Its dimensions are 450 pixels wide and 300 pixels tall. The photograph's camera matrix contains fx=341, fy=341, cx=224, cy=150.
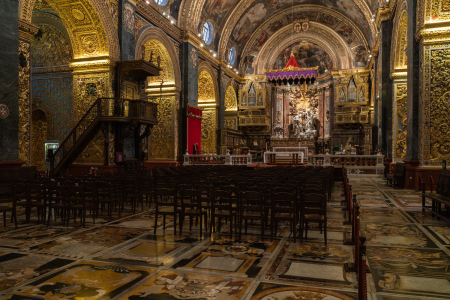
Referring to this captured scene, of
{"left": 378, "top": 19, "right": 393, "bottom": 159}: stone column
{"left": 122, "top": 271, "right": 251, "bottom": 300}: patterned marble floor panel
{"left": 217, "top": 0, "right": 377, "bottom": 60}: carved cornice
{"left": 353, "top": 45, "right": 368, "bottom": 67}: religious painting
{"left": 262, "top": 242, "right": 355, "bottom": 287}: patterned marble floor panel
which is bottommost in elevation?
{"left": 122, "top": 271, "right": 251, "bottom": 300}: patterned marble floor panel

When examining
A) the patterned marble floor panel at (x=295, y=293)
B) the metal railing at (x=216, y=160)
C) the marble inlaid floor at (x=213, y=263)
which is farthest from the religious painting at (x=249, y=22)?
the patterned marble floor panel at (x=295, y=293)

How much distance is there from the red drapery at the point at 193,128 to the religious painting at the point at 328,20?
15.8 meters

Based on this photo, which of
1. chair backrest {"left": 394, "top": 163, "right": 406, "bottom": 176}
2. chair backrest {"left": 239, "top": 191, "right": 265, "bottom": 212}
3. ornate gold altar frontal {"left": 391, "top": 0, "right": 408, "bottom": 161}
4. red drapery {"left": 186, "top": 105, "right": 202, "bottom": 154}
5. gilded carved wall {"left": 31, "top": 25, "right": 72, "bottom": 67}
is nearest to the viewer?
chair backrest {"left": 239, "top": 191, "right": 265, "bottom": 212}

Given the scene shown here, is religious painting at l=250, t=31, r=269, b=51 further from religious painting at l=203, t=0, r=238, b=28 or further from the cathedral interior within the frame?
religious painting at l=203, t=0, r=238, b=28

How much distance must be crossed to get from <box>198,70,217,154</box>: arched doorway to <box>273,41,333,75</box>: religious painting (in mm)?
10031

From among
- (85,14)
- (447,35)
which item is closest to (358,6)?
(447,35)

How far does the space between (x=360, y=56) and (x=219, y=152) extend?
50.4 feet

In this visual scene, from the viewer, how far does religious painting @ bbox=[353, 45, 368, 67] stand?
30047mm

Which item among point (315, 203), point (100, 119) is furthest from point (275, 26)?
point (315, 203)

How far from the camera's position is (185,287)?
12.8ft

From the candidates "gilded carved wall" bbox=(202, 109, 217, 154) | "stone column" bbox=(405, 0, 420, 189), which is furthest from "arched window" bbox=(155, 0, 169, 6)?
"stone column" bbox=(405, 0, 420, 189)

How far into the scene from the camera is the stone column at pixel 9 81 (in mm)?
10047

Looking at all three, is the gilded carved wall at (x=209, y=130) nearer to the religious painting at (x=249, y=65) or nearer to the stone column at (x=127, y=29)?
the religious painting at (x=249, y=65)

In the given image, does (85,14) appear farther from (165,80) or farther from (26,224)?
(26,224)
